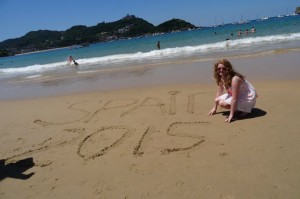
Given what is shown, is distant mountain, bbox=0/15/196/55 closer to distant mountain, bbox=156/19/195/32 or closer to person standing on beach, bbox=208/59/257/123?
distant mountain, bbox=156/19/195/32

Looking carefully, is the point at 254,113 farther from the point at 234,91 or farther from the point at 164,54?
the point at 164,54

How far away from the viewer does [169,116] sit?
5891mm

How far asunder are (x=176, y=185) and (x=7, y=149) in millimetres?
3496

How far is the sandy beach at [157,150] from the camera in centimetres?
337

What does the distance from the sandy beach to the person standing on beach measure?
9.4 inches

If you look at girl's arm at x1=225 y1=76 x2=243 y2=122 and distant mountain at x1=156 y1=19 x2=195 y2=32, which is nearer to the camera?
girl's arm at x1=225 y1=76 x2=243 y2=122

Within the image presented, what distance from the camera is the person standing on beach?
201 inches

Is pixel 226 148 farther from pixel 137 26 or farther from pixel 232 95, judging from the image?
pixel 137 26

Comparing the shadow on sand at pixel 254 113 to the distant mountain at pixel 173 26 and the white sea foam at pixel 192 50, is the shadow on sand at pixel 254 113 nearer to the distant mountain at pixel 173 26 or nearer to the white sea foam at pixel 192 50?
the white sea foam at pixel 192 50

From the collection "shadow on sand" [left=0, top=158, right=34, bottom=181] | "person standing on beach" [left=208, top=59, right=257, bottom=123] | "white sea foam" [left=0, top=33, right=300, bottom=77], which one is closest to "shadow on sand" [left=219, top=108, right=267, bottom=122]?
"person standing on beach" [left=208, top=59, right=257, bottom=123]

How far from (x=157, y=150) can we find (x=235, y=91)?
1.86 meters

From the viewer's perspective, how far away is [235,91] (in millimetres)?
5090

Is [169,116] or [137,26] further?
[137,26]

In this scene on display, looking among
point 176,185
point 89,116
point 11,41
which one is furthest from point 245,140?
point 11,41
